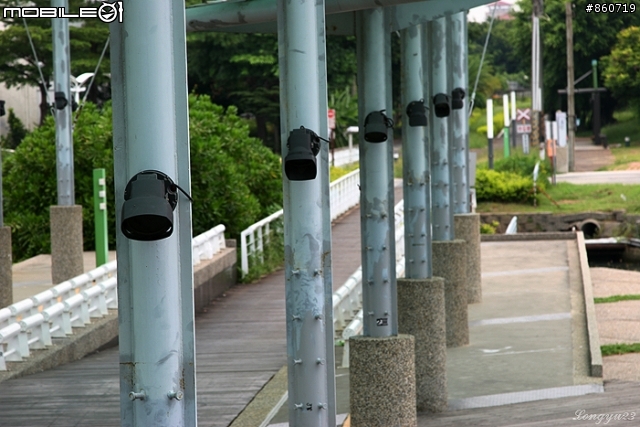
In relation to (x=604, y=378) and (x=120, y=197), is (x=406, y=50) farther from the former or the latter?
(x=120, y=197)

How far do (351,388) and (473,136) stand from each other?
6044 cm

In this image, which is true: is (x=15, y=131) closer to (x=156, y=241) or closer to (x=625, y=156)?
(x=625, y=156)

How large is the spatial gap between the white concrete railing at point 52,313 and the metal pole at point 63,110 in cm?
330

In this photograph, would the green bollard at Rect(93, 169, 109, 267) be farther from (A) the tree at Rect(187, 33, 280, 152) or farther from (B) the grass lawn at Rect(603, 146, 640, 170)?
(B) the grass lawn at Rect(603, 146, 640, 170)

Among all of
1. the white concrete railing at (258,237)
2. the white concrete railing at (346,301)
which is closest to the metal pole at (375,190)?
the white concrete railing at (346,301)

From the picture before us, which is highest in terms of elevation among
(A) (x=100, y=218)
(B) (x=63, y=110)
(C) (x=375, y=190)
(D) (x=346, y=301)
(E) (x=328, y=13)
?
(E) (x=328, y=13)

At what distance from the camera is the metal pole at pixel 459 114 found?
54.5ft

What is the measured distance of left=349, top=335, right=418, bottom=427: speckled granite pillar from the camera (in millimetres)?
9414

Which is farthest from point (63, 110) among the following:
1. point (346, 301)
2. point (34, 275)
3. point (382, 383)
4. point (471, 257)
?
point (382, 383)

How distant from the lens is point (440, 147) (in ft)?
47.0

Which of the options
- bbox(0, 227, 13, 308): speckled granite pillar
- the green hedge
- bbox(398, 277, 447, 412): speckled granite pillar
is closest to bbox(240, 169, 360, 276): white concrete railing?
bbox(0, 227, 13, 308): speckled granite pillar

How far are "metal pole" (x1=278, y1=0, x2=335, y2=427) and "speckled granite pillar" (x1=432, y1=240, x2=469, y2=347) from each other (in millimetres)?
7284

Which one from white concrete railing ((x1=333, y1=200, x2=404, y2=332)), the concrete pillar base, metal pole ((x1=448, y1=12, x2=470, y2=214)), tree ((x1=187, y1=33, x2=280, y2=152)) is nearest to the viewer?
A: white concrete railing ((x1=333, y1=200, x2=404, y2=332))

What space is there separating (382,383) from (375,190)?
5.12ft
